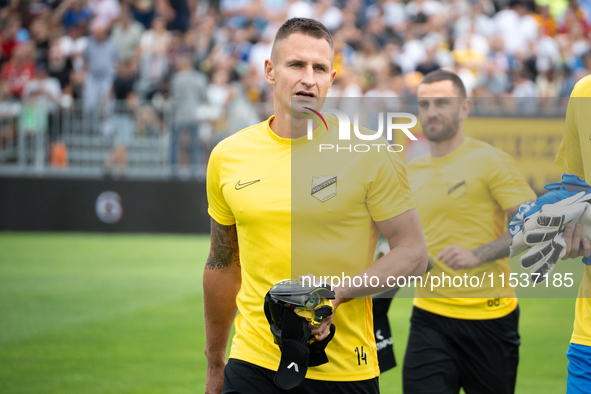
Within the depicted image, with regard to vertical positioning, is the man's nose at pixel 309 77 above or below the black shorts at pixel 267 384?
above

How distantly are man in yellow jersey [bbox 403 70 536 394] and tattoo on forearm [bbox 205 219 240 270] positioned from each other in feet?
5.13

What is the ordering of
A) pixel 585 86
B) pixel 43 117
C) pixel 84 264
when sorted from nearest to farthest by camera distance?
pixel 585 86, pixel 84 264, pixel 43 117

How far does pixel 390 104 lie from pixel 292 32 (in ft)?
31.4

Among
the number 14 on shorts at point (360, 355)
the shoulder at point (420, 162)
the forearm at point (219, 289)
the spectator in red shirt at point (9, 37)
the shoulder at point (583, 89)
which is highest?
the spectator in red shirt at point (9, 37)

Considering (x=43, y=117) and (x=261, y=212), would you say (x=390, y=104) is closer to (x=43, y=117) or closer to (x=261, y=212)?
(x=43, y=117)

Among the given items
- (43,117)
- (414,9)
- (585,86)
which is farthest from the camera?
(414,9)

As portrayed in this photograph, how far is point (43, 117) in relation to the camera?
1503cm

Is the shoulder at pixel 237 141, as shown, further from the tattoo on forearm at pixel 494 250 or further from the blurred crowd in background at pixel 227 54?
the blurred crowd in background at pixel 227 54

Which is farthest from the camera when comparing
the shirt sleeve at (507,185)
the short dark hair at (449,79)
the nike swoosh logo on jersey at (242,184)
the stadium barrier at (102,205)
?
the stadium barrier at (102,205)

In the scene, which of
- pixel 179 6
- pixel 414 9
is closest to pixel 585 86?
pixel 414 9

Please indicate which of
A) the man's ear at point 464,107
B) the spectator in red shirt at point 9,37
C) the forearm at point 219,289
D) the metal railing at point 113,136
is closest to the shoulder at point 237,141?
the forearm at point 219,289

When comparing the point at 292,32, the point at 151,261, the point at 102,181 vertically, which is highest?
the point at 292,32

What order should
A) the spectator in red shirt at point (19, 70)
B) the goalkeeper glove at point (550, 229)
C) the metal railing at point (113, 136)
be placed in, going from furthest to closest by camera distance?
the spectator in red shirt at point (19, 70), the metal railing at point (113, 136), the goalkeeper glove at point (550, 229)

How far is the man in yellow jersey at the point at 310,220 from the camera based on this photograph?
3.01 metres
